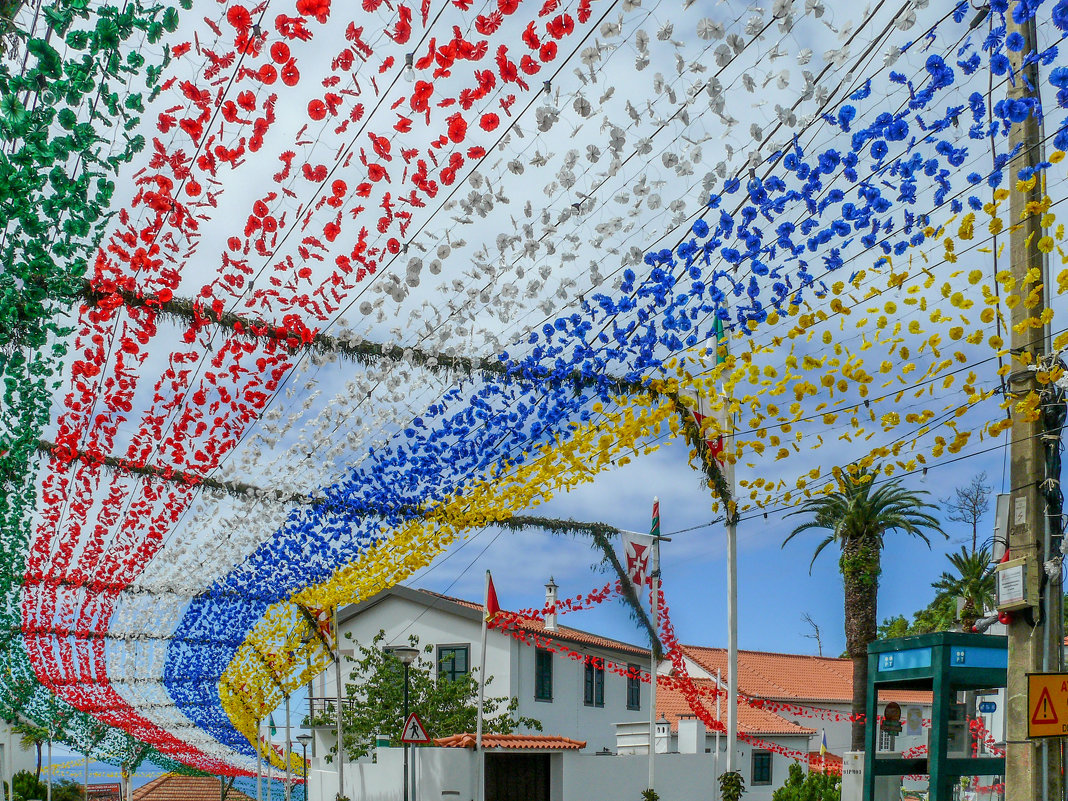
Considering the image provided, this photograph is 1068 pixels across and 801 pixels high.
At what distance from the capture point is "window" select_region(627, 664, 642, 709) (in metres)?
32.6

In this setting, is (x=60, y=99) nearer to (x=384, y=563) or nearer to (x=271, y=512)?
(x=271, y=512)

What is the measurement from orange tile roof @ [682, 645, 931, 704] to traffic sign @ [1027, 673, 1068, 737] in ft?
110

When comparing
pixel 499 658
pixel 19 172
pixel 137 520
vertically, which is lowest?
pixel 499 658

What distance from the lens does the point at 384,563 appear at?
758 inches

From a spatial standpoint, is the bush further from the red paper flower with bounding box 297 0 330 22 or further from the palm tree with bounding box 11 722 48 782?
the palm tree with bounding box 11 722 48 782

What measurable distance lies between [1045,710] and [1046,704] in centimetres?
4

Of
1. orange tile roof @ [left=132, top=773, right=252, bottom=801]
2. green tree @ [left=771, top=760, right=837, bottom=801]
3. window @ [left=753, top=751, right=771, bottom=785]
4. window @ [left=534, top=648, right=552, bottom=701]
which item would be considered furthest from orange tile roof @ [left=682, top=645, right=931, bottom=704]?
orange tile roof @ [left=132, top=773, right=252, bottom=801]

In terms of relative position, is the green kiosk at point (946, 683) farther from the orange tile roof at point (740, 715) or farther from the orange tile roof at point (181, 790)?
the orange tile roof at point (181, 790)

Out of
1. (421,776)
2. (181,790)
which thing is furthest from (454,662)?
(181,790)

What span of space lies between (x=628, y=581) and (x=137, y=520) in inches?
377

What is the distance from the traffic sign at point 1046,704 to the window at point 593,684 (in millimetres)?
24460

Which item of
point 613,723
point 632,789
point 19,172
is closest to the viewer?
point 19,172

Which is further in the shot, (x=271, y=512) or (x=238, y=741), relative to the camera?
(x=238, y=741)

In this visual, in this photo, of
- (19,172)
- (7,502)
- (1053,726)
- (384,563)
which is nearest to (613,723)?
(384,563)
